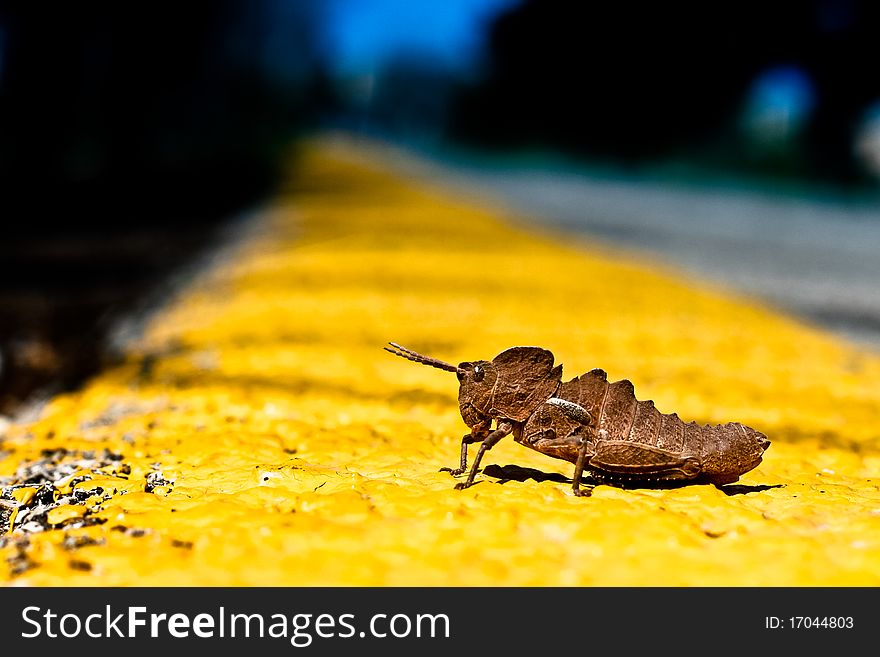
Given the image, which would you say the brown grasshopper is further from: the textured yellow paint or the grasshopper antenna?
the textured yellow paint

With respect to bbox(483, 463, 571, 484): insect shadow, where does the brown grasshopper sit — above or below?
above

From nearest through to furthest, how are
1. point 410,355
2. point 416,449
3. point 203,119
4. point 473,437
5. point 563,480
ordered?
1. point 410,355
2. point 473,437
3. point 563,480
4. point 416,449
5. point 203,119

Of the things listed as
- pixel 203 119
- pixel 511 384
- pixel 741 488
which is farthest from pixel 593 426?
pixel 203 119

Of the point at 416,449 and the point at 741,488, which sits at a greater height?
the point at 741,488

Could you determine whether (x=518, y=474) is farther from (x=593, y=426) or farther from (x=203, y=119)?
(x=203, y=119)

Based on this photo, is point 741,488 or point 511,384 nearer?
point 511,384

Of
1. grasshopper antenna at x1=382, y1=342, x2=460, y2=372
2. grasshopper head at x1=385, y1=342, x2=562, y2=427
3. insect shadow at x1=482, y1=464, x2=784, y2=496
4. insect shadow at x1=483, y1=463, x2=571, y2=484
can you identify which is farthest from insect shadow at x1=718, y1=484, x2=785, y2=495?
grasshopper antenna at x1=382, y1=342, x2=460, y2=372
